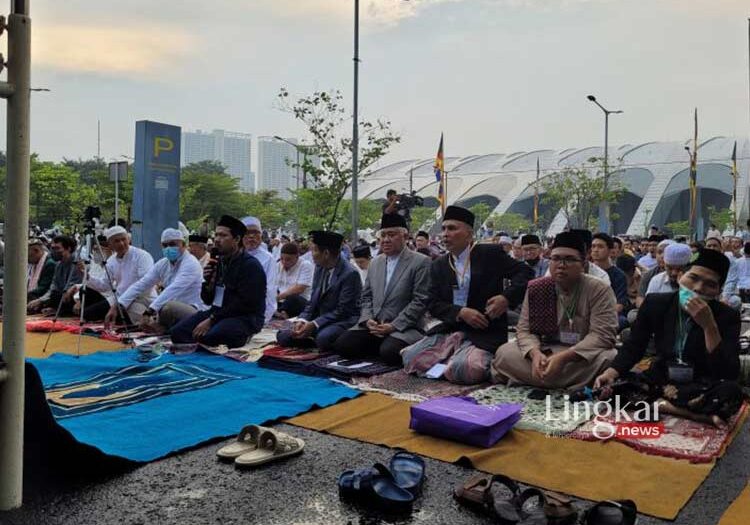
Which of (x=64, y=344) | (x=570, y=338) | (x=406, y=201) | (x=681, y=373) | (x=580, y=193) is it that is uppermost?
(x=580, y=193)

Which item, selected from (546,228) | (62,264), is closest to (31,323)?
(62,264)

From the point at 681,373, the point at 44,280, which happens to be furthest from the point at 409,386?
the point at 44,280

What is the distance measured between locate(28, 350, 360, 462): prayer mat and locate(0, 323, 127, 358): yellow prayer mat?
57cm

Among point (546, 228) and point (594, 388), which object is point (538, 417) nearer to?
point (594, 388)

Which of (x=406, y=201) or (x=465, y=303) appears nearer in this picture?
(x=465, y=303)

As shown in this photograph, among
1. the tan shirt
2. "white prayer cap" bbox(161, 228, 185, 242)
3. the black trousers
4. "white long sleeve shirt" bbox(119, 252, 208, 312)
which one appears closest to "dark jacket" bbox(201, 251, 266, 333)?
"white long sleeve shirt" bbox(119, 252, 208, 312)

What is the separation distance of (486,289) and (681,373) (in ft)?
5.61

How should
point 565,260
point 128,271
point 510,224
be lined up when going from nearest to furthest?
point 565,260
point 128,271
point 510,224

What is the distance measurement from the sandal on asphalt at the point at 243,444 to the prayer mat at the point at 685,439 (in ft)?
5.81

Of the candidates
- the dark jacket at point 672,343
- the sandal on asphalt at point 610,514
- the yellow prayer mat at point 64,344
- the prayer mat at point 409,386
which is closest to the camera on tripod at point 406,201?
the yellow prayer mat at point 64,344

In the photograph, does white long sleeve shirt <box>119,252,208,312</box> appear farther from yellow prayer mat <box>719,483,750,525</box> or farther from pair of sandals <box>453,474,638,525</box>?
yellow prayer mat <box>719,483,750,525</box>

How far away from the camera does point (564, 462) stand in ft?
10.9

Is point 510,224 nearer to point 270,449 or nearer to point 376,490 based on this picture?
point 270,449

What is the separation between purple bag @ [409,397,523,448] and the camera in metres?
3.53
